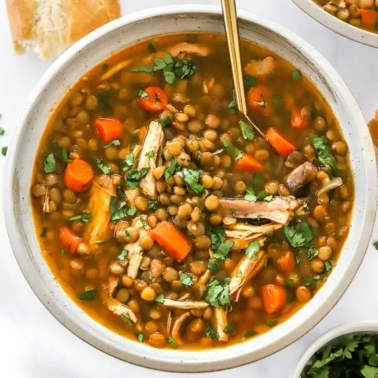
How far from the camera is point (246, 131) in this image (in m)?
2.50

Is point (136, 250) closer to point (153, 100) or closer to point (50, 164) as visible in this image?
point (50, 164)

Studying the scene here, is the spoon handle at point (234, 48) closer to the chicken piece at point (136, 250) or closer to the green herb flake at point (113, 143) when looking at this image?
the green herb flake at point (113, 143)

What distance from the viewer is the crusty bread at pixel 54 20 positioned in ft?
8.75

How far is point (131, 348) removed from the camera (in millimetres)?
2484

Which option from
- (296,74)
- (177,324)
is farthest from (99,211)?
(296,74)

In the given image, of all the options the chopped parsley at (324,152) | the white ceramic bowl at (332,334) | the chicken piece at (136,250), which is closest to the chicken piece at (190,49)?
the chopped parsley at (324,152)

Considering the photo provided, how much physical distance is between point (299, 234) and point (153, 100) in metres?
0.84

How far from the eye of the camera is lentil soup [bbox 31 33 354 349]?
249cm

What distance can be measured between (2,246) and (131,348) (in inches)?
30.5

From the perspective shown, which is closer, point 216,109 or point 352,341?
point 216,109

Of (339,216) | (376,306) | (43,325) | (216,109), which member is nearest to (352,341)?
(376,306)

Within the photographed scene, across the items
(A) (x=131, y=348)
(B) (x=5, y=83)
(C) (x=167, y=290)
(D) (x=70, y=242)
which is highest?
(B) (x=5, y=83)

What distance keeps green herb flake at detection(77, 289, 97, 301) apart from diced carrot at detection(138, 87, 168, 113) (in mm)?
807

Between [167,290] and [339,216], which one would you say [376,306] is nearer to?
[339,216]
